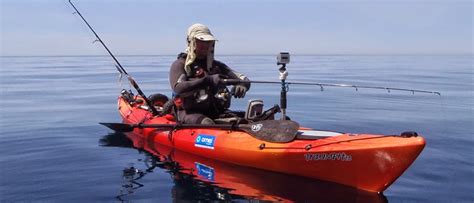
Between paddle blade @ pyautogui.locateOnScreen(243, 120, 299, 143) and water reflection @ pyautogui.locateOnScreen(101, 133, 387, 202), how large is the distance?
19.6 inches

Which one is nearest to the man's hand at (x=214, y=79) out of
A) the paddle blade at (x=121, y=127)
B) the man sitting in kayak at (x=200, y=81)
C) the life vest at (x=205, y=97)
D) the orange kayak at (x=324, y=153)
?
the man sitting in kayak at (x=200, y=81)

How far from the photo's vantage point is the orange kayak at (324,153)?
568 centimetres

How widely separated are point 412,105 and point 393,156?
397 inches

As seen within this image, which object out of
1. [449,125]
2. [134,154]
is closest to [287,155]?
[134,154]

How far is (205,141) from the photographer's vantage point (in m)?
7.76

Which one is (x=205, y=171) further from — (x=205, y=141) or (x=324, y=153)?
(x=324, y=153)

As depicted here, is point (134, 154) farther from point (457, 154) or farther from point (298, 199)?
point (457, 154)

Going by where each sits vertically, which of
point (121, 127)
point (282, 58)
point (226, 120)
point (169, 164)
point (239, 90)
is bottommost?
point (169, 164)

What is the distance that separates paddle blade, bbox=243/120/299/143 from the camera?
668 cm

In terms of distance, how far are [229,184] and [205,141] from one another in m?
1.46

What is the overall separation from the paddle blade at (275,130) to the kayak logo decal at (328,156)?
0.46 meters

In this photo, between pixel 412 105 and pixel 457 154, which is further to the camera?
pixel 412 105

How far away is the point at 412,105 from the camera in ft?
49.4

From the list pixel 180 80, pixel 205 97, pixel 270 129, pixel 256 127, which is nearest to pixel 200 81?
pixel 180 80
